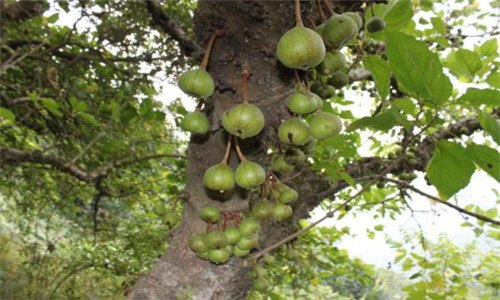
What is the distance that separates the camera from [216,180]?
3.88ft

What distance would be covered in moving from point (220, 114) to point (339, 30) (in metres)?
0.44

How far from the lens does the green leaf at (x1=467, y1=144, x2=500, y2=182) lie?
0.90m

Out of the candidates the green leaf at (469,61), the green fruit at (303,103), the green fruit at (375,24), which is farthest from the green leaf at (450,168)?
the green leaf at (469,61)

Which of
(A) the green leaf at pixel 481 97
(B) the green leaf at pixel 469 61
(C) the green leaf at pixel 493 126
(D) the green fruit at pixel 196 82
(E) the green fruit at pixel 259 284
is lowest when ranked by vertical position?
(E) the green fruit at pixel 259 284

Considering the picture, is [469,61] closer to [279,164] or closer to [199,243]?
[279,164]

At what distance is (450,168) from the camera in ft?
3.18

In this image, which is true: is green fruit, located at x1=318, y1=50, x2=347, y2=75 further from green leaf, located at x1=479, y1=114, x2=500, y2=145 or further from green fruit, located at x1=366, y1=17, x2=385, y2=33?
green leaf, located at x1=479, y1=114, x2=500, y2=145

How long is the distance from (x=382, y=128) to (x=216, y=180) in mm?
477

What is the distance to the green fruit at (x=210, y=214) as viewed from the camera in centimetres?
132

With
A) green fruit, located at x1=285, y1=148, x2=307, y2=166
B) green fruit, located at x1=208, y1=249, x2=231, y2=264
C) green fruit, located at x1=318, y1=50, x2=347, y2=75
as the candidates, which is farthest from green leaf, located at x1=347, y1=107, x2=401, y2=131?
green fruit, located at x1=208, y1=249, x2=231, y2=264

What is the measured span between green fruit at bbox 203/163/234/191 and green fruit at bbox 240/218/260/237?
18cm

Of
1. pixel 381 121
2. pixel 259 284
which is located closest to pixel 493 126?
pixel 381 121

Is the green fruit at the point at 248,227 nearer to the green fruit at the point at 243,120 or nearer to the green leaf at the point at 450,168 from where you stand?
the green fruit at the point at 243,120

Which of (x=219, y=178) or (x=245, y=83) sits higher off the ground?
(x=245, y=83)
